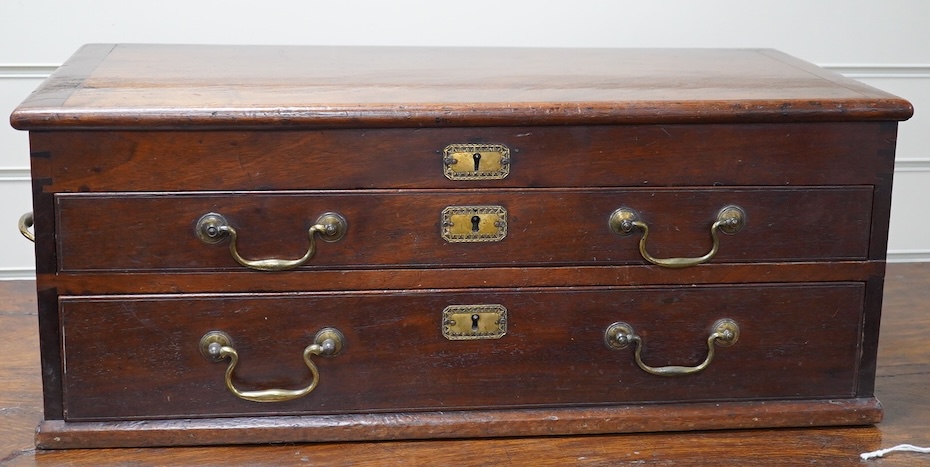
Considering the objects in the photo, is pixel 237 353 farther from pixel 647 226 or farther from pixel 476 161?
pixel 647 226

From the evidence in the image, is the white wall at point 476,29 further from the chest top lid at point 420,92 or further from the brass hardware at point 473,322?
the brass hardware at point 473,322

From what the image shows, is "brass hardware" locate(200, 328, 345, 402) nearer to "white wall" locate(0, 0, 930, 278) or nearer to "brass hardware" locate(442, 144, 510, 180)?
"brass hardware" locate(442, 144, 510, 180)

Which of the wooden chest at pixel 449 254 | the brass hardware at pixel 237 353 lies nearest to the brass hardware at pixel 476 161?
the wooden chest at pixel 449 254

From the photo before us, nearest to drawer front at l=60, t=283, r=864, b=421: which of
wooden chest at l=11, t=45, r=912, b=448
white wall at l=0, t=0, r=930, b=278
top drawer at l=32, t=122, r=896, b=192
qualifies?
wooden chest at l=11, t=45, r=912, b=448

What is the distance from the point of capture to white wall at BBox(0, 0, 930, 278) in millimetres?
2688

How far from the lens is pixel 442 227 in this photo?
1848 millimetres

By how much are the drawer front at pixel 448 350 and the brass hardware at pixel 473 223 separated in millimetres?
85

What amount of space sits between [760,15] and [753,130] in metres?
1.04

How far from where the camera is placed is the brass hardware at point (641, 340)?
1.91 metres

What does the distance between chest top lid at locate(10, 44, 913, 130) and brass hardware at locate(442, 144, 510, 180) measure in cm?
4

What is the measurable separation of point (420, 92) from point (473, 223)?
0.68ft

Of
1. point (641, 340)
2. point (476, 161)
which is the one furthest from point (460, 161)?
point (641, 340)

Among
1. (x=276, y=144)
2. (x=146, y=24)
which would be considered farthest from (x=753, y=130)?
(x=146, y=24)

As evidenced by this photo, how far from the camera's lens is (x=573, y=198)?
1.86 meters
